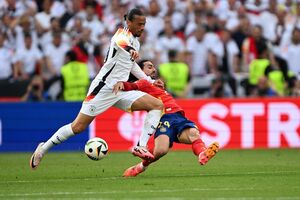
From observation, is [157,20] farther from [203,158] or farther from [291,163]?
[203,158]

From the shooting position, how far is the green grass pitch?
1004 centimetres

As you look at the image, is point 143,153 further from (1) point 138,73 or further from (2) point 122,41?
(2) point 122,41

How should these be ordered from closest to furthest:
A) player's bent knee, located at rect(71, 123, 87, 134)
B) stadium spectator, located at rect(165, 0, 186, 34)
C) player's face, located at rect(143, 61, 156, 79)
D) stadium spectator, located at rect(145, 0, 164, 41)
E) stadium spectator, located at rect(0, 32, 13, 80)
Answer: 1. player's bent knee, located at rect(71, 123, 87, 134)
2. player's face, located at rect(143, 61, 156, 79)
3. stadium spectator, located at rect(0, 32, 13, 80)
4. stadium spectator, located at rect(145, 0, 164, 41)
5. stadium spectator, located at rect(165, 0, 186, 34)

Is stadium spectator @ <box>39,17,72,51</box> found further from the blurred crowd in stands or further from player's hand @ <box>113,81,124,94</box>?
player's hand @ <box>113,81,124,94</box>

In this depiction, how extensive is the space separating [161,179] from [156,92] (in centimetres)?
Result: 158

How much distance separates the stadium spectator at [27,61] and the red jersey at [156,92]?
29.1 ft

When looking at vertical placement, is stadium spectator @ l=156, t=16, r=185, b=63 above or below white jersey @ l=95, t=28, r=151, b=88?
below

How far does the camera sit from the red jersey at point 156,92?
1254 cm

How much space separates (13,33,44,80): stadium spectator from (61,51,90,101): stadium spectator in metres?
1.09

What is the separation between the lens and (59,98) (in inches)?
828

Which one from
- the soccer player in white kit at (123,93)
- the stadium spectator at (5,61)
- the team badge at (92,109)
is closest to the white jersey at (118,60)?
the soccer player in white kit at (123,93)

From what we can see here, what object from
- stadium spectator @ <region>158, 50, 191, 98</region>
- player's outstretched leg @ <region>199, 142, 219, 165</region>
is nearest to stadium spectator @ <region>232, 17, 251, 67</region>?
stadium spectator @ <region>158, 50, 191, 98</region>

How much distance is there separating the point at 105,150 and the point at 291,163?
11.9 feet

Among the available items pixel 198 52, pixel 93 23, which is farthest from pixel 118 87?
pixel 93 23
